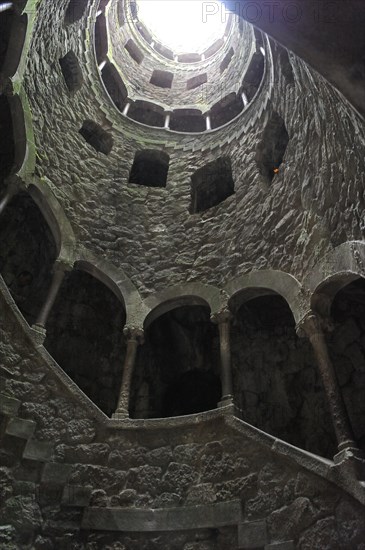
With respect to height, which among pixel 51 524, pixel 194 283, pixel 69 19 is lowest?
pixel 51 524

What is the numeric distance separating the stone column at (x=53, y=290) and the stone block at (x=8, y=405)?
1311 millimetres

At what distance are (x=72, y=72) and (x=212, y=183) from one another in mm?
4157

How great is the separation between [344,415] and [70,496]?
3080 mm

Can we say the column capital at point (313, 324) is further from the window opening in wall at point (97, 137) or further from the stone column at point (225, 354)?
the window opening in wall at point (97, 137)

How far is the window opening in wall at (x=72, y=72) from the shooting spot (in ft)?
33.2

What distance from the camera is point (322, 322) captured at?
5684mm

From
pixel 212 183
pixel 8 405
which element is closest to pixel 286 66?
pixel 212 183

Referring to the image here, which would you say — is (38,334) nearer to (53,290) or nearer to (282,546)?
(53,290)

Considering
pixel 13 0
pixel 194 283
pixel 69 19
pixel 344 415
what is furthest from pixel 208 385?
pixel 69 19

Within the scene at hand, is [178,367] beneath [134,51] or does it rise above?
beneath

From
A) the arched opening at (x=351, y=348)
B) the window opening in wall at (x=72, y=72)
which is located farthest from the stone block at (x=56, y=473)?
the window opening in wall at (x=72, y=72)

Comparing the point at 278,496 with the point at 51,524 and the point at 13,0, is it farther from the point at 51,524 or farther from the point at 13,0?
the point at 13,0

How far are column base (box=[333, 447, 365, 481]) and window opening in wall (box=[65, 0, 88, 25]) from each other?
10.3 meters

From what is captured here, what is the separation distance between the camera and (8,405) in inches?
193
